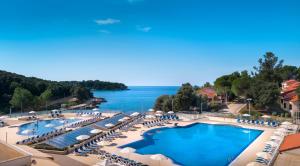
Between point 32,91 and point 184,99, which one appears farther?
point 32,91

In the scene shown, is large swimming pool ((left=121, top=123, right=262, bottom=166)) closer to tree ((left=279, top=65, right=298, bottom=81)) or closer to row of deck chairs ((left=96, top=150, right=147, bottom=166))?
row of deck chairs ((left=96, top=150, right=147, bottom=166))

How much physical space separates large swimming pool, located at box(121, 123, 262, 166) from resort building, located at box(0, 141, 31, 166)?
8544 mm

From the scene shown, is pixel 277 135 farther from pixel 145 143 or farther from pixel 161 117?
pixel 161 117

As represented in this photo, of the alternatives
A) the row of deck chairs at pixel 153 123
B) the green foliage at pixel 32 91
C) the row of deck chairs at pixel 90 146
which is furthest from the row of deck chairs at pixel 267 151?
the green foliage at pixel 32 91

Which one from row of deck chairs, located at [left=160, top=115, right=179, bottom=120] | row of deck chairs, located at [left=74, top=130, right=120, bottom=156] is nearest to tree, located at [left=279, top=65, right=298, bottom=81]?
row of deck chairs, located at [left=160, top=115, right=179, bottom=120]

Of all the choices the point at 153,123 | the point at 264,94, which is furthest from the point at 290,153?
the point at 264,94

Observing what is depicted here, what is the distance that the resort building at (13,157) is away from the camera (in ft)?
41.4

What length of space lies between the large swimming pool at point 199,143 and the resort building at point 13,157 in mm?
8544

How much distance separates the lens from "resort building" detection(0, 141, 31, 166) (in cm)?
1262

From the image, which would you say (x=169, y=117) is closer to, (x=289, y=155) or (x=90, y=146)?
(x=90, y=146)

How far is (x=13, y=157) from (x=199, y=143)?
1487 centimetres

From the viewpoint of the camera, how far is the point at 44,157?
52.7 ft

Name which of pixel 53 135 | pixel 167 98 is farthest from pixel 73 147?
pixel 167 98

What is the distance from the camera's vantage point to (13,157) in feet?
43.5
